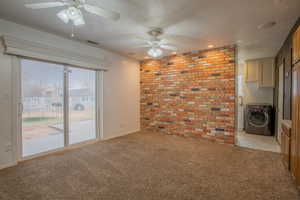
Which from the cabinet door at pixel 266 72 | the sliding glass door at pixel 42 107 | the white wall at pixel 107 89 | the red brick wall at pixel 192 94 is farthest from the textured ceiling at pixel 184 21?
the cabinet door at pixel 266 72

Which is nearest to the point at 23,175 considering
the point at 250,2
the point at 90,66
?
the point at 90,66

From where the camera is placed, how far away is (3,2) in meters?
2.19

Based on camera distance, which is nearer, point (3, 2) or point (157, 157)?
point (3, 2)

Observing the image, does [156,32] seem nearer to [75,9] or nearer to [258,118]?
[75,9]

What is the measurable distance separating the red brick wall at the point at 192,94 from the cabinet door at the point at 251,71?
1.86 m

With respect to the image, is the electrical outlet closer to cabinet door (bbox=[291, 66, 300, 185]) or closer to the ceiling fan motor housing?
the ceiling fan motor housing

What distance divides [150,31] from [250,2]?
5.57 ft

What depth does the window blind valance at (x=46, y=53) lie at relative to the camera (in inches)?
106

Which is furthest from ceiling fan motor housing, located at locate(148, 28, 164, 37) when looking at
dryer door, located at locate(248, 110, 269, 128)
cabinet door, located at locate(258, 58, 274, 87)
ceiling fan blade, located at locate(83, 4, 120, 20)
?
dryer door, located at locate(248, 110, 269, 128)

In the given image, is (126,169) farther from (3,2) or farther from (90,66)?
(3,2)

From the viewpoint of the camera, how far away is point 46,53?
313 cm

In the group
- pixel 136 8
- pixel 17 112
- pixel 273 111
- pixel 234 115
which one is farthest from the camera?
pixel 273 111

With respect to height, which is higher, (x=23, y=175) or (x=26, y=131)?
(x=26, y=131)

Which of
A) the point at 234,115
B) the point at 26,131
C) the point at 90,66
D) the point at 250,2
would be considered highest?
the point at 250,2
